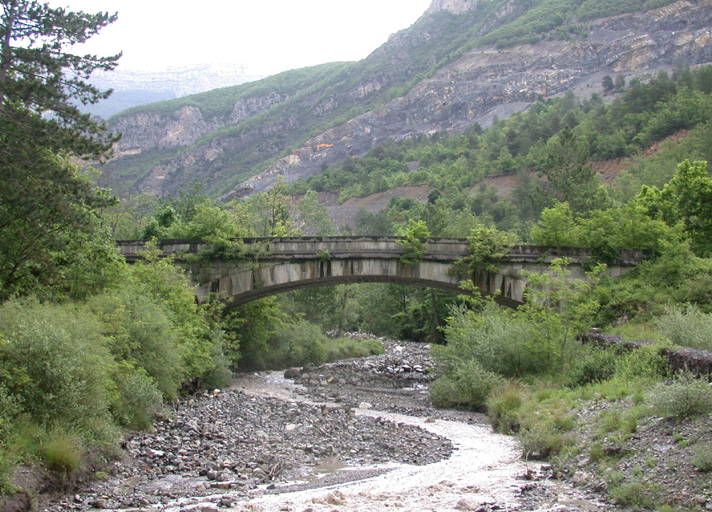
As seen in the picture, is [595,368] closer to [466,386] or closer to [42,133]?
[466,386]

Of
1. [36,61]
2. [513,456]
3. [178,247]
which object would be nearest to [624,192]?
[178,247]

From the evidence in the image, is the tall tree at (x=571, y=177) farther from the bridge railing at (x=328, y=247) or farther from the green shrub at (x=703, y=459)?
the green shrub at (x=703, y=459)

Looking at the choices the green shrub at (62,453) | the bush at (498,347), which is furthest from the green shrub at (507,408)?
the green shrub at (62,453)

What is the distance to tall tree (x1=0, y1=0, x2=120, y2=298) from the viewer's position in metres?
17.1

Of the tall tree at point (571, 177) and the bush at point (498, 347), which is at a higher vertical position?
the tall tree at point (571, 177)

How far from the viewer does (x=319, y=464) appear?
16.2 meters

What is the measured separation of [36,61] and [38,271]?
651cm

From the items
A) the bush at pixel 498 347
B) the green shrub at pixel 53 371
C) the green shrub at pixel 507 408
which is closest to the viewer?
the green shrub at pixel 53 371

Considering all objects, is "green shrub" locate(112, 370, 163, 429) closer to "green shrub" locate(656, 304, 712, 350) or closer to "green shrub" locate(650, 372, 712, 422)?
"green shrub" locate(650, 372, 712, 422)

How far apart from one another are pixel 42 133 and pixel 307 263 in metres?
19.5

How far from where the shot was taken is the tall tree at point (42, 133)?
17.1m

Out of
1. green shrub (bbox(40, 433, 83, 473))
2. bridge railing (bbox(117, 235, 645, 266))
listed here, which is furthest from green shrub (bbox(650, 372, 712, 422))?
bridge railing (bbox(117, 235, 645, 266))

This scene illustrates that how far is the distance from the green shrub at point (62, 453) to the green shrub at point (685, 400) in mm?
11758

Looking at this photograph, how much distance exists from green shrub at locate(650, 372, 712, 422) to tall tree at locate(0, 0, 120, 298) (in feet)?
49.5
